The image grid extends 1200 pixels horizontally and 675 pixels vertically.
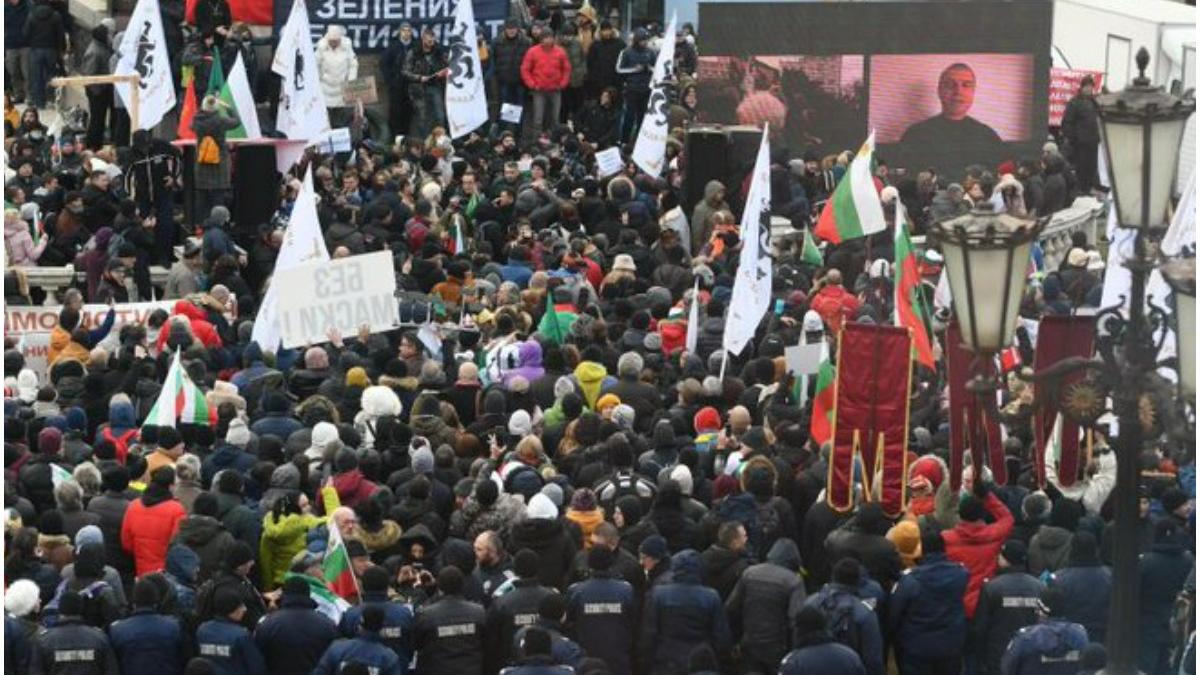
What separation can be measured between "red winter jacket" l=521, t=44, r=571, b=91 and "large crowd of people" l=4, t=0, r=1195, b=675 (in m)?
4.82

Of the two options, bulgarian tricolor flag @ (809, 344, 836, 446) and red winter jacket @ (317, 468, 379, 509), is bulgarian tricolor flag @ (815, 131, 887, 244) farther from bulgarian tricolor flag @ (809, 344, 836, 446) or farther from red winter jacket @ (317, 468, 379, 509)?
red winter jacket @ (317, 468, 379, 509)

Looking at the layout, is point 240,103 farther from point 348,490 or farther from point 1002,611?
point 1002,611

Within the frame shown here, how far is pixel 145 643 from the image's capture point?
58.8 feet

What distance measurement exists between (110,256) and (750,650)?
12.0 metres

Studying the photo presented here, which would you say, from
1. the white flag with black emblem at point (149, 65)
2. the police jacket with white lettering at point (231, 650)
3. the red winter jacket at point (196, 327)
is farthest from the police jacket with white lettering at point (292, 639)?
the white flag with black emblem at point (149, 65)

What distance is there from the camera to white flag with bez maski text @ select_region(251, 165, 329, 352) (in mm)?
26062

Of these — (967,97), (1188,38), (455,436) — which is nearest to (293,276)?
(455,436)

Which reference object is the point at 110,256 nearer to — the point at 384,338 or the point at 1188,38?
the point at 384,338

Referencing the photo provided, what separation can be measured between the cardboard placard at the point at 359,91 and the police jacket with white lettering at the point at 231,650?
58.1ft

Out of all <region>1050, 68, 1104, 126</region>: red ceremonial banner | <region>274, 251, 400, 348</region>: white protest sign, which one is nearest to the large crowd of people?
<region>274, 251, 400, 348</region>: white protest sign

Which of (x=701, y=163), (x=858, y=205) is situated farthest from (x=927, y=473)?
(x=701, y=163)

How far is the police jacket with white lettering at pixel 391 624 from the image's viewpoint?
18.1 meters

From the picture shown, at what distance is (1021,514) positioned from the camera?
66.2 ft

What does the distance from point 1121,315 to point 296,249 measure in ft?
44.4
